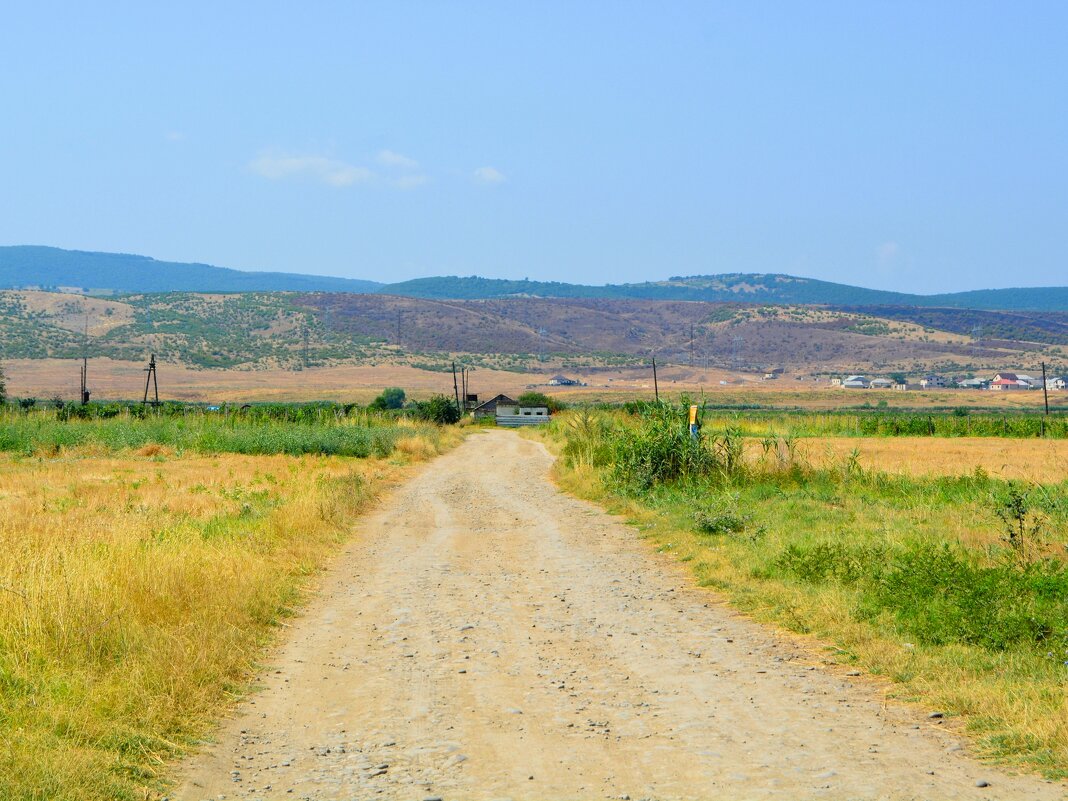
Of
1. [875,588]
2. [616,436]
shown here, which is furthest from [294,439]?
[875,588]

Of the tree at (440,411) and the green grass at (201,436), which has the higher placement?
the green grass at (201,436)

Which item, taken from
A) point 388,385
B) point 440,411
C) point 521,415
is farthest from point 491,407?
point 388,385

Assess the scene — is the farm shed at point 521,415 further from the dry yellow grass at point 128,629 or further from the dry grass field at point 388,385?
the dry yellow grass at point 128,629

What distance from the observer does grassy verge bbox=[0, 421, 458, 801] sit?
6332 mm

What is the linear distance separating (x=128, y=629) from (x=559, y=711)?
11.2ft

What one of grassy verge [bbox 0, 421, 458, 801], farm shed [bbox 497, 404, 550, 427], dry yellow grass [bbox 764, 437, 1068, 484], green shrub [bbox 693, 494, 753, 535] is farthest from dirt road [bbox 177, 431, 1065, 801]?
farm shed [bbox 497, 404, 550, 427]

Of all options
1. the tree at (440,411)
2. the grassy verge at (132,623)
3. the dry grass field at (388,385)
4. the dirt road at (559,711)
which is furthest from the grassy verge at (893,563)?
the dry grass field at (388,385)

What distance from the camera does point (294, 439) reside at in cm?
A: 4081

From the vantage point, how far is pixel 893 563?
1199cm

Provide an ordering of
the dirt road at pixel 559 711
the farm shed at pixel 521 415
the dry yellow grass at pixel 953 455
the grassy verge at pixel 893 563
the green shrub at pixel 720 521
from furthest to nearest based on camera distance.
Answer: the farm shed at pixel 521 415, the dry yellow grass at pixel 953 455, the green shrub at pixel 720 521, the grassy verge at pixel 893 563, the dirt road at pixel 559 711

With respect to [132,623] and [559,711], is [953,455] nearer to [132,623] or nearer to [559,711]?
[559,711]

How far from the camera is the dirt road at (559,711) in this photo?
621 cm

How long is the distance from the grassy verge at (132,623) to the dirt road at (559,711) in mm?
360

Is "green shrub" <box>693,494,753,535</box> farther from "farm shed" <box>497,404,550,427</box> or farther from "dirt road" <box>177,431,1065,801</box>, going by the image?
"farm shed" <box>497,404,550,427</box>
